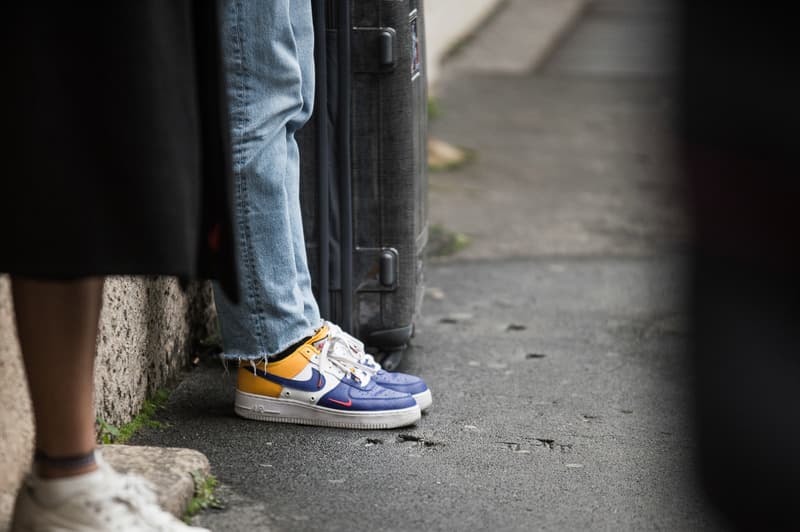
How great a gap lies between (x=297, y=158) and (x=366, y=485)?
2.50 feet

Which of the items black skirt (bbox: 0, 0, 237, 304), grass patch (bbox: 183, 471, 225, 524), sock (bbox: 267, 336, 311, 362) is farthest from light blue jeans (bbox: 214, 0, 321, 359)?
black skirt (bbox: 0, 0, 237, 304)

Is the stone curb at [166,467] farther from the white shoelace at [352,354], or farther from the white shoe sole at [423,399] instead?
the white shoe sole at [423,399]

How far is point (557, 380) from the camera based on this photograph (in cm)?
294

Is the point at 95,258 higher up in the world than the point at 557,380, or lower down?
higher up

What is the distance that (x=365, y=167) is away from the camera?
2.75 meters

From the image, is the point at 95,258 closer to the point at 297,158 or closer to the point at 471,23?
the point at 297,158

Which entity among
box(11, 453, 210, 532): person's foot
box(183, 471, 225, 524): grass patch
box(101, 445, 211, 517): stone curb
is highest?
box(11, 453, 210, 532): person's foot

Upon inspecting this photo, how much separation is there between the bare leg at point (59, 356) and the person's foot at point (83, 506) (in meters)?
0.02

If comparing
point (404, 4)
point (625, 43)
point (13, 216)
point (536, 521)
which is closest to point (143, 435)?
point (536, 521)

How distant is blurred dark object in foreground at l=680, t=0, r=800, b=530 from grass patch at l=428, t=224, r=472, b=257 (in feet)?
11.0

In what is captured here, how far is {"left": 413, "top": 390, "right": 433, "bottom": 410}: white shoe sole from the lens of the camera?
8.46 feet

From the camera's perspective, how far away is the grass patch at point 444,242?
440cm

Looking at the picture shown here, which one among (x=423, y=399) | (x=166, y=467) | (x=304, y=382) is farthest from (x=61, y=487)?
(x=423, y=399)

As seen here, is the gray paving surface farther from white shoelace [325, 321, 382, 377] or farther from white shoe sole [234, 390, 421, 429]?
white shoelace [325, 321, 382, 377]
